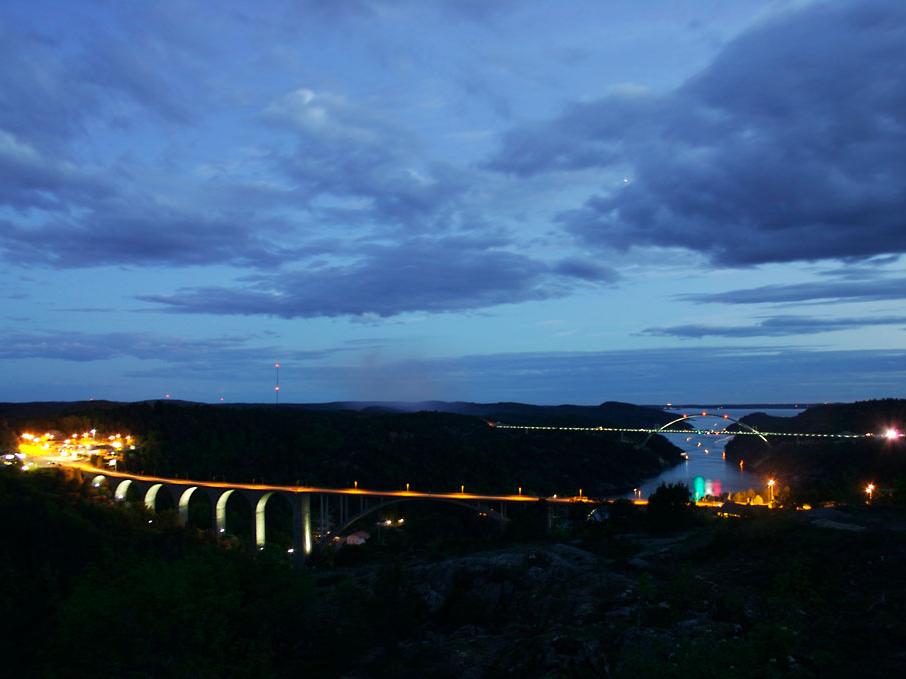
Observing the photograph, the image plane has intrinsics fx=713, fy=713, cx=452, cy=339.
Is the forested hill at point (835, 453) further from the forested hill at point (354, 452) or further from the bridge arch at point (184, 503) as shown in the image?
the bridge arch at point (184, 503)

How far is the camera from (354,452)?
448 feet

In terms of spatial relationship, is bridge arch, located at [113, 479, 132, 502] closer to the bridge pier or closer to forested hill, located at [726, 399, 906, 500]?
the bridge pier

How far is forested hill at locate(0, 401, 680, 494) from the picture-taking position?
398 ft

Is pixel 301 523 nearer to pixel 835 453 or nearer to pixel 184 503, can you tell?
pixel 184 503

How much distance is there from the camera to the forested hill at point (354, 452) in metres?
121

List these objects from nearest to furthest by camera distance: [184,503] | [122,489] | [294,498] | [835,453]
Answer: [294,498] → [184,503] → [122,489] → [835,453]

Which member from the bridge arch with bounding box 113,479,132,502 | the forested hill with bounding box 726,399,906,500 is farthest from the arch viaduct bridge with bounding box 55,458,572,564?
the forested hill with bounding box 726,399,906,500

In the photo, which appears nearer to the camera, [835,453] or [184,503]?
[184,503]

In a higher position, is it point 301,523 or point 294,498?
point 294,498

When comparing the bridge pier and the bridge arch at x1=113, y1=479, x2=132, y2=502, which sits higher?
the bridge arch at x1=113, y1=479, x2=132, y2=502

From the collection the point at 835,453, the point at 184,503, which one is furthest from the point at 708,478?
the point at 184,503

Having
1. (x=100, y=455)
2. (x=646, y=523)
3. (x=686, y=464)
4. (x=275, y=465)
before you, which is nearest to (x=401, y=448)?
(x=275, y=465)

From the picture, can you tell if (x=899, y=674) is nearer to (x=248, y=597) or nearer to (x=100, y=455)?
(x=248, y=597)

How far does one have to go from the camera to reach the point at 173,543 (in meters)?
61.8
